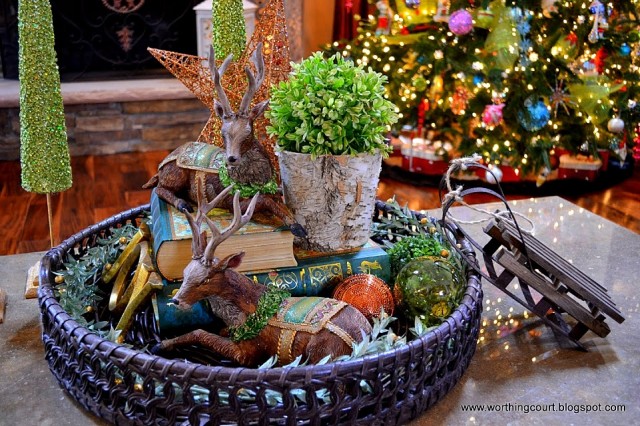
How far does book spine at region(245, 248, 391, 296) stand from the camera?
967mm

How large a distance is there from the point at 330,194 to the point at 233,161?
5.7 inches

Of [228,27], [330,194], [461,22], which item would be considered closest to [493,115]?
[461,22]

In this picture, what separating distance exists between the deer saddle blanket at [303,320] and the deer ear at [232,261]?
80 mm

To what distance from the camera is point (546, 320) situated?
3.19 ft

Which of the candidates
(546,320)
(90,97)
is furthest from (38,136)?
(90,97)

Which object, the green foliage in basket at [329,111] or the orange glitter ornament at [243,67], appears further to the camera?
the orange glitter ornament at [243,67]

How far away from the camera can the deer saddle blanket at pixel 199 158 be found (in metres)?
1.04

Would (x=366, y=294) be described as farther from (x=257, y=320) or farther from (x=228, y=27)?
(x=228, y=27)

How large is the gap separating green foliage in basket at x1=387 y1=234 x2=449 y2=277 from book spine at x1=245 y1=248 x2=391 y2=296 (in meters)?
0.03

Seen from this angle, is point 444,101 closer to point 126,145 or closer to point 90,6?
point 126,145

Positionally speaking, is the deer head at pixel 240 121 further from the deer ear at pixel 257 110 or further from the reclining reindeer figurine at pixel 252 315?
the reclining reindeer figurine at pixel 252 315

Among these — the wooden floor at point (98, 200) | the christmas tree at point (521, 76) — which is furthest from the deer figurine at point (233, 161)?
the christmas tree at point (521, 76)

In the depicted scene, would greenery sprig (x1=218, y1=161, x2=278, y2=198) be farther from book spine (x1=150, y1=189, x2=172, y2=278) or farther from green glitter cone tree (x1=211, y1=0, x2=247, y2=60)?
green glitter cone tree (x1=211, y1=0, x2=247, y2=60)

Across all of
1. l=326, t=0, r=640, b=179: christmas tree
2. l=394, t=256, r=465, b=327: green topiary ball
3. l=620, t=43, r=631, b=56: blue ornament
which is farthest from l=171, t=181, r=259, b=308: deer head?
l=620, t=43, r=631, b=56: blue ornament
